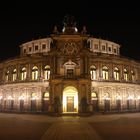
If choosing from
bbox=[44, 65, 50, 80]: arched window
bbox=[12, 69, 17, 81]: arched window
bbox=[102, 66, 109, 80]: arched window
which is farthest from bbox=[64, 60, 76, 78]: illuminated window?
bbox=[12, 69, 17, 81]: arched window

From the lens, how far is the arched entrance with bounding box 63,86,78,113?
41.0 meters

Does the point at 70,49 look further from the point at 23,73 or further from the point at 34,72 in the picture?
the point at 23,73

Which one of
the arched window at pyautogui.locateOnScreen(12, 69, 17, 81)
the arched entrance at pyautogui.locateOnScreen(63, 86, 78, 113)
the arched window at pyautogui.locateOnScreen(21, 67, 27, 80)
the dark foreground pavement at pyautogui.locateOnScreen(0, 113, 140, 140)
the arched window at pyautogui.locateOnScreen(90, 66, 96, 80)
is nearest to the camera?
the dark foreground pavement at pyautogui.locateOnScreen(0, 113, 140, 140)

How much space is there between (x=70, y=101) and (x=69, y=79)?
534 cm

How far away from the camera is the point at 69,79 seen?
3894cm

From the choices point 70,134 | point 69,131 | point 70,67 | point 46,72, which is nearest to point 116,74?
point 70,67

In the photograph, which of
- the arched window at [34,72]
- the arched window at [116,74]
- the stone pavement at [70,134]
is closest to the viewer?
the stone pavement at [70,134]

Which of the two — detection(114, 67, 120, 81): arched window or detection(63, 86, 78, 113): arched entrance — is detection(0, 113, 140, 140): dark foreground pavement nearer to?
detection(63, 86, 78, 113): arched entrance

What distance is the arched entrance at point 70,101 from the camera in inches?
1613

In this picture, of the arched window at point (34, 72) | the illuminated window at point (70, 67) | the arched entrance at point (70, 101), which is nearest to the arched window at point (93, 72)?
the illuminated window at point (70, 67)

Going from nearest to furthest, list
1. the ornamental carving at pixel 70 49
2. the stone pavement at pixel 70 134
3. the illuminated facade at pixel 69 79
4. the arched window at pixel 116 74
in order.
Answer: the stone pavement at pixel 70 134
the illuminated facade at pixel 69 79
the ornamental carving at pixel 70 49
the arched window at pixel 116 74

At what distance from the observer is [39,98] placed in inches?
1708

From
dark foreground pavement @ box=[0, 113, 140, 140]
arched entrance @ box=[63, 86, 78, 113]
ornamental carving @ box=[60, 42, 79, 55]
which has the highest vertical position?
ornamental carving @ box=[60, 42, 79, 55]

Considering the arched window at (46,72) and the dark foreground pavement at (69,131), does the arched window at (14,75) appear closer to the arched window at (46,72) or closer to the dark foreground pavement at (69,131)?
the arched window at (46,72)
